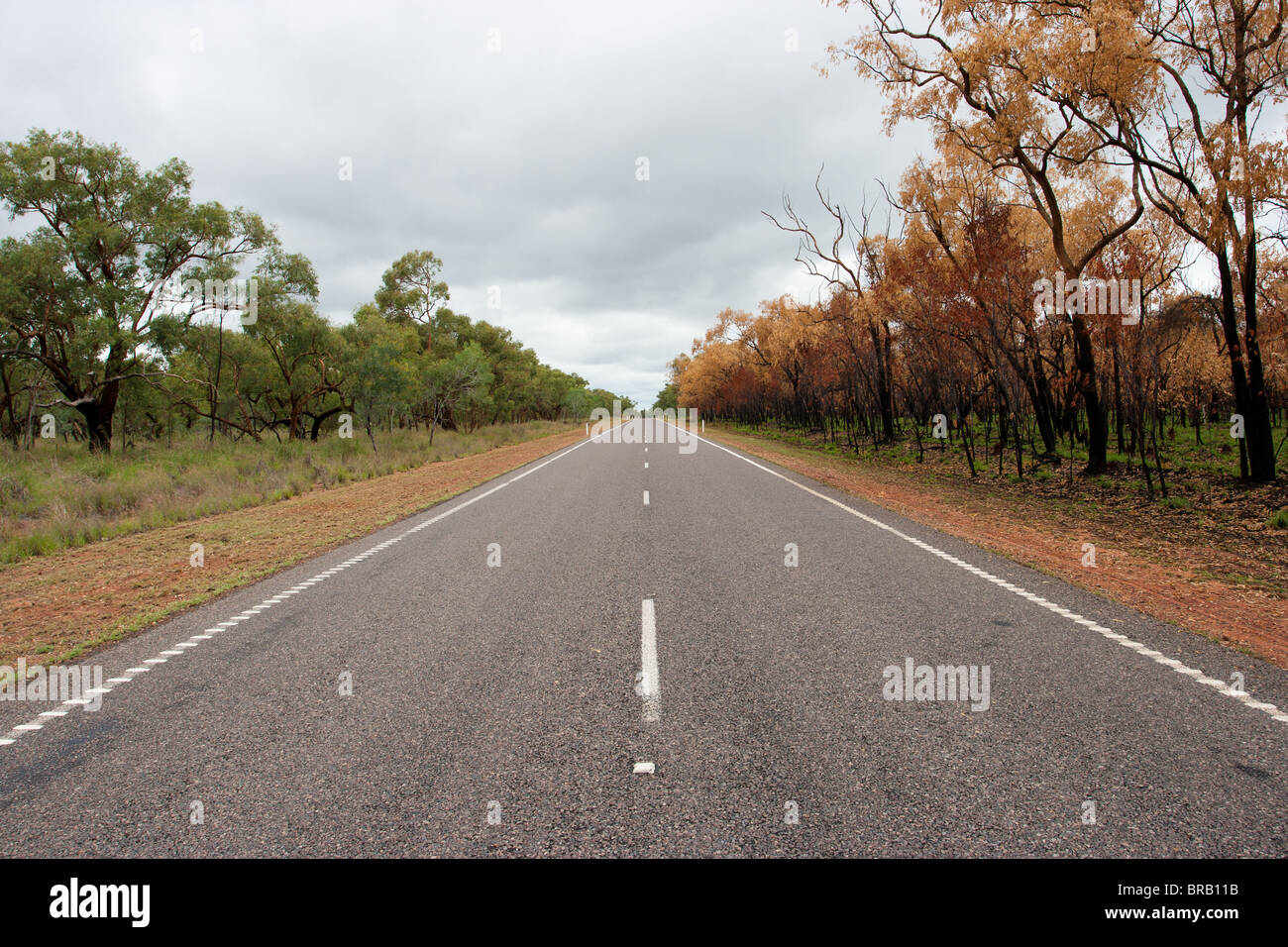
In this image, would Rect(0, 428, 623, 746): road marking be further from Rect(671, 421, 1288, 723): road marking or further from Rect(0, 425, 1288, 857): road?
Rect(671, 421, 1288, 723): road marking

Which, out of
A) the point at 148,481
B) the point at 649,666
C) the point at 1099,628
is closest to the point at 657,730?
the point at 649,666

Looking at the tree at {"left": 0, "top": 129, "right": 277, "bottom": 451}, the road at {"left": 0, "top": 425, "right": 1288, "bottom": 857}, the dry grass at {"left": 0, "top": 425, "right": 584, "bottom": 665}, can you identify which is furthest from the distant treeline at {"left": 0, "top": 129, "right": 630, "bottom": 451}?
the road at {"left": 0, "top": 425, "right": 1288, "bottom": 857}

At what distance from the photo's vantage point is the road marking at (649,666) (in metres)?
3.75

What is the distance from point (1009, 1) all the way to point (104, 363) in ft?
108

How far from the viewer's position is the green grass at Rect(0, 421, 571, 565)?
11.5 m

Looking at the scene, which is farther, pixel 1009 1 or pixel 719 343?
pixel 719 343

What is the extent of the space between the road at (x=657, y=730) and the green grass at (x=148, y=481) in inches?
301

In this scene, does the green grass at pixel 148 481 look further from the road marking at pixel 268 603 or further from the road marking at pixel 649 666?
the road marking at pixel 649 666

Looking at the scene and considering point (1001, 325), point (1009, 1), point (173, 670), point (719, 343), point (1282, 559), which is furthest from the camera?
point (719, 343)

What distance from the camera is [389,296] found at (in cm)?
5603

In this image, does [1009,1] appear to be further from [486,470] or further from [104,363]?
[104,363]

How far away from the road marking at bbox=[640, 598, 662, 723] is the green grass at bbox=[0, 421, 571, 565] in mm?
10306

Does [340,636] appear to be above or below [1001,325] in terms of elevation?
below

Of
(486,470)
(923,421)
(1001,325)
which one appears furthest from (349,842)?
(923,421)
